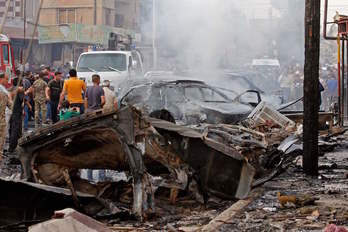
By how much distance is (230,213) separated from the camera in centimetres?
713

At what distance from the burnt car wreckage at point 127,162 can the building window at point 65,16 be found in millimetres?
41507

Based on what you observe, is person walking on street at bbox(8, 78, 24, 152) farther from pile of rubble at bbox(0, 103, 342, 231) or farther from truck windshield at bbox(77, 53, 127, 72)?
truck windshield at bbox(77, 53, 127, 72)

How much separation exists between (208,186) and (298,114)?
6722mm

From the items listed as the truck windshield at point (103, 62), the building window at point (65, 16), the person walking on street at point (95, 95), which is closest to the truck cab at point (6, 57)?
the truck windshield at point (103, 62)

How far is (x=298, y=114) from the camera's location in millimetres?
13906

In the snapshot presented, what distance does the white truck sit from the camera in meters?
20.7

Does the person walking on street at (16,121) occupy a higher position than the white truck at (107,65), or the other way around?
the white truck at (107,65)

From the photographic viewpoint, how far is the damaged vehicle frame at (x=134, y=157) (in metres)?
6.78

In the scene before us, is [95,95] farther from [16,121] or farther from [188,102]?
[188,102]

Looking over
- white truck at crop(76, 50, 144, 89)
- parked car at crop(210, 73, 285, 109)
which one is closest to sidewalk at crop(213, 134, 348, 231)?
parked car at crop(210, 73, 285, 109)

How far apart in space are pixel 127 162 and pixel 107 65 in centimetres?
1425

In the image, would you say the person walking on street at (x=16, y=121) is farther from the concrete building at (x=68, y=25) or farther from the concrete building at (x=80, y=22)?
the concrete building at (x=80, y=22)

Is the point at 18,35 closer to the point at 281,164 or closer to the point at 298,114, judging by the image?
the point at 298,114

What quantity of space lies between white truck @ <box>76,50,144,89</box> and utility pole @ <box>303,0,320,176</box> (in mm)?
11429
